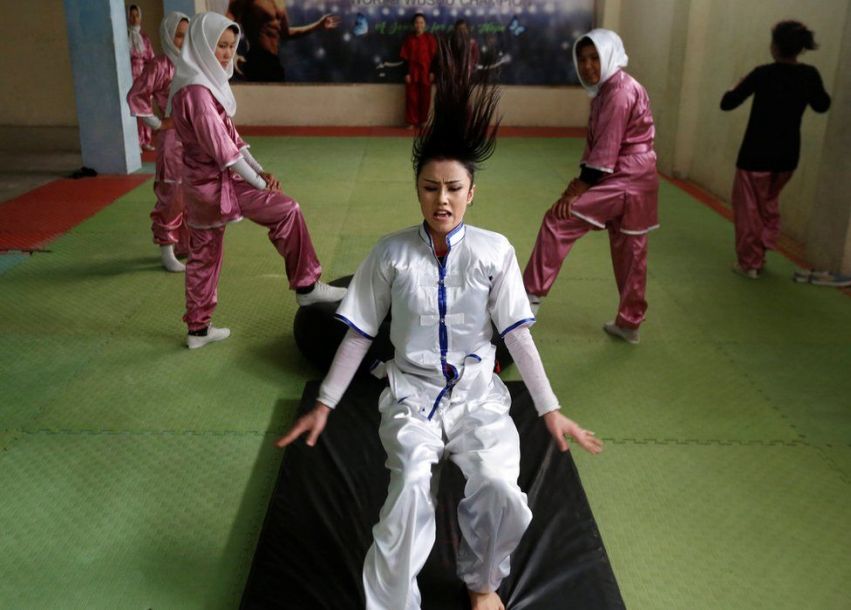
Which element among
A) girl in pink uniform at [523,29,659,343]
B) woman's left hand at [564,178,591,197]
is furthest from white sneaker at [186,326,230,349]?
woman's left hand at [564,178,591,197]

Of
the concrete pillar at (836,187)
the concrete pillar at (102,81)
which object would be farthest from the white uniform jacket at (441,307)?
the concrete pillar at (102,81)

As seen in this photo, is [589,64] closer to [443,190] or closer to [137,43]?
[443,190]

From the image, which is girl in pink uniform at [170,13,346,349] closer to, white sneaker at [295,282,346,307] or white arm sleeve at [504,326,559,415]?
white sneaker at [295,282,346,307]

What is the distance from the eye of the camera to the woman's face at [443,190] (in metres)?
2.33

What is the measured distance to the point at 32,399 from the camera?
12.2 feet

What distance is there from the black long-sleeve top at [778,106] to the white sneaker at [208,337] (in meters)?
3.58

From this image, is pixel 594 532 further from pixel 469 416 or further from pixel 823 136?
pixel 823 136

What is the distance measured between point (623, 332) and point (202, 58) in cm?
272

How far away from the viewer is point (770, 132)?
5133 millimetres

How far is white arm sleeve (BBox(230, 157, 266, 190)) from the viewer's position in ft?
12.8

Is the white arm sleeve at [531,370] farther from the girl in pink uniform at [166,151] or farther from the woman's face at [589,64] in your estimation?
the girl in pink uniform at [166,151]

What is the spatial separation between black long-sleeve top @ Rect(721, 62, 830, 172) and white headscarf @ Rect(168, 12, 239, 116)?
332 cm

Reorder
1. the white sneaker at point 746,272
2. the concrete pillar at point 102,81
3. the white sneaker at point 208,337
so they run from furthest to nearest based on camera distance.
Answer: the concrete pillar at point 102,81
the white sneaker at point 746,272
the white sneaker at point 208,337

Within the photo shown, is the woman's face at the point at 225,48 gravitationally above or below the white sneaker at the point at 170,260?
above
